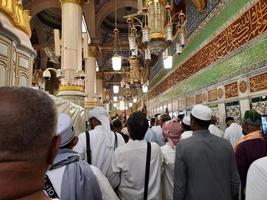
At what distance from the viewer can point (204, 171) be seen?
2070 mm

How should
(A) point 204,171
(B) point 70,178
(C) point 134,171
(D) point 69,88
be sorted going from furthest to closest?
(D) point 69,88 → (C) point 134,171 → (A) point 204,171 → (B) point 70,178

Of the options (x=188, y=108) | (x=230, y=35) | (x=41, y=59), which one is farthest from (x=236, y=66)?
(x=41, y=59)

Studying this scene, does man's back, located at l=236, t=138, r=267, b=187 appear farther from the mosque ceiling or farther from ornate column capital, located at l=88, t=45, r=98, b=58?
ornate column capital, located at l=88, t=45, r=98, b=58

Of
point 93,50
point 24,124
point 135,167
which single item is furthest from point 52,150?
point 93,50

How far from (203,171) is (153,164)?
0.39 metres

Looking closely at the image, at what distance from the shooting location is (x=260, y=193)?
998 millimetres

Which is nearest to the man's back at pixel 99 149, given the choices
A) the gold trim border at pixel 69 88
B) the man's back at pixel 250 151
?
the man's back at pixel 250 151

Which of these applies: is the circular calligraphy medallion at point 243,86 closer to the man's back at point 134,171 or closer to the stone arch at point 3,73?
the man's back at point 134,171

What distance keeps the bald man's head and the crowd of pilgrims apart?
1.70 ft

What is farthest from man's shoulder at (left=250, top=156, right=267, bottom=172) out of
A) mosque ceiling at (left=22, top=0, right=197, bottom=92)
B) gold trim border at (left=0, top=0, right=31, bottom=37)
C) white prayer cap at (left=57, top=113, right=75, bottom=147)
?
mosque ceiling at (left=22, top=0, right=197, bottom=92)

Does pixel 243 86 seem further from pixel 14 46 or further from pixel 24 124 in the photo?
pixel 24 124

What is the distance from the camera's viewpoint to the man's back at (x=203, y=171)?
2066mm

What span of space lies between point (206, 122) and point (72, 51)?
5.99m

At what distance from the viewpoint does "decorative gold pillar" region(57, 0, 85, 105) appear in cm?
746
